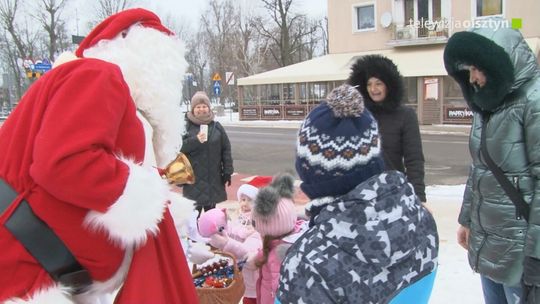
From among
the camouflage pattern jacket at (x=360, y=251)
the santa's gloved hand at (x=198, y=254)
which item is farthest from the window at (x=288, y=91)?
the camouflage pattern jacket at (x=360, y=251)

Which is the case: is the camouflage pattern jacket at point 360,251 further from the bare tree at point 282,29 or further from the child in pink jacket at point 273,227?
the bare tree at point 282,29

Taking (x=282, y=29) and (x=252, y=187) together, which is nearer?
(x=252, y=187)

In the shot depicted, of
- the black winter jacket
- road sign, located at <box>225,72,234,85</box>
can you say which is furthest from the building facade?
the black winter jacket

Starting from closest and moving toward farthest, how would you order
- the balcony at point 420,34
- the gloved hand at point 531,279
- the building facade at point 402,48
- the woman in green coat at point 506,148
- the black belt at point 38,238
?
the black belt at point 38,238
the gloved hand at point 531,279
the woman in green coat at point 506,148
the building facade at point 402,48
the balcony at point 420,34

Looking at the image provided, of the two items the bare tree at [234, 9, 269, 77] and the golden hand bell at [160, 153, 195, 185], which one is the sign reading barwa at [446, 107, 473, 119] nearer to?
the golden hand bell at [160, 153, 195, 185]

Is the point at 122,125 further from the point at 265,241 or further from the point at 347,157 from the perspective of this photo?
the point at 265,241

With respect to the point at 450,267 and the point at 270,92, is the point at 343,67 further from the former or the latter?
the point at 450,267

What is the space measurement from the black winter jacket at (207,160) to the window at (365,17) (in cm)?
2297

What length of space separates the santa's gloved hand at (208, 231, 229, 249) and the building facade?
59.1ft

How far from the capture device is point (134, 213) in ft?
5.59

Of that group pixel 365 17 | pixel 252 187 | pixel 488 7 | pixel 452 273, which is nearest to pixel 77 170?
pixel 252 187

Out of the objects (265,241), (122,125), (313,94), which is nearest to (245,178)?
(265,241)

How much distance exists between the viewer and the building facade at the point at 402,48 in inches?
856

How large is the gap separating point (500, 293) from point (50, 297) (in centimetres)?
215
